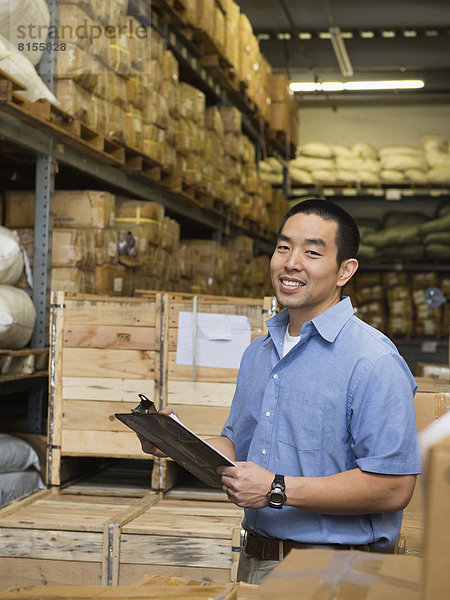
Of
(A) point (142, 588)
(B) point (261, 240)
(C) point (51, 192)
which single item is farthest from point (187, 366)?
(B) point (261, 240)

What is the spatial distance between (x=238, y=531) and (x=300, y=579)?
218cm

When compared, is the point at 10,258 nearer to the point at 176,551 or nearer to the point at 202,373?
the point at 202,373

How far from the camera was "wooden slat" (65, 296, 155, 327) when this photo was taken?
13.6 feet

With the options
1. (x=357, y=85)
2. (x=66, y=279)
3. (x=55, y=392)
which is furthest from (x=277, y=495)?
(x=357, y=85)

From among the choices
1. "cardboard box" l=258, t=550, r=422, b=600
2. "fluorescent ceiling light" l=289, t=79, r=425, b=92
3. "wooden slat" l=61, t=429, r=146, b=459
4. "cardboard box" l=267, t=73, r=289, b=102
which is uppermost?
"fluorescent ceiling light" l=289, t=79, r=425, b=92

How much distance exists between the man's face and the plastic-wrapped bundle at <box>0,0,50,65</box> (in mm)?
2668

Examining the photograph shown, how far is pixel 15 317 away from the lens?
4.32 meters

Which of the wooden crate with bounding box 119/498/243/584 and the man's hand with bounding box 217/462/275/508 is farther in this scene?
the wooden crate with bounding box 119/498/243/584

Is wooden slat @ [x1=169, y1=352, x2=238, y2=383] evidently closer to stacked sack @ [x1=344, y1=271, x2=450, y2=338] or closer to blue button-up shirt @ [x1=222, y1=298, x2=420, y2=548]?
blue button-up shirt @ [x1=222, y1=298, x2=420, y2=548]

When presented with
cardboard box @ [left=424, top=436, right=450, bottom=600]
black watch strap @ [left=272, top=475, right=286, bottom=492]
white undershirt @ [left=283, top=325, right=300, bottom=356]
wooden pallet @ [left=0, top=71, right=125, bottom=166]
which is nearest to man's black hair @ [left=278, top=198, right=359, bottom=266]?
white undershirt @ [left=283, top=325, right=300, bottom=356]

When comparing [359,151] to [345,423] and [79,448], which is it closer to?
[79,448]

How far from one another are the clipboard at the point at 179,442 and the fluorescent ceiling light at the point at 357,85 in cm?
1199

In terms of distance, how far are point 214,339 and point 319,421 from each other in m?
2.00

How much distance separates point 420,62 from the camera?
12945 millimetres
